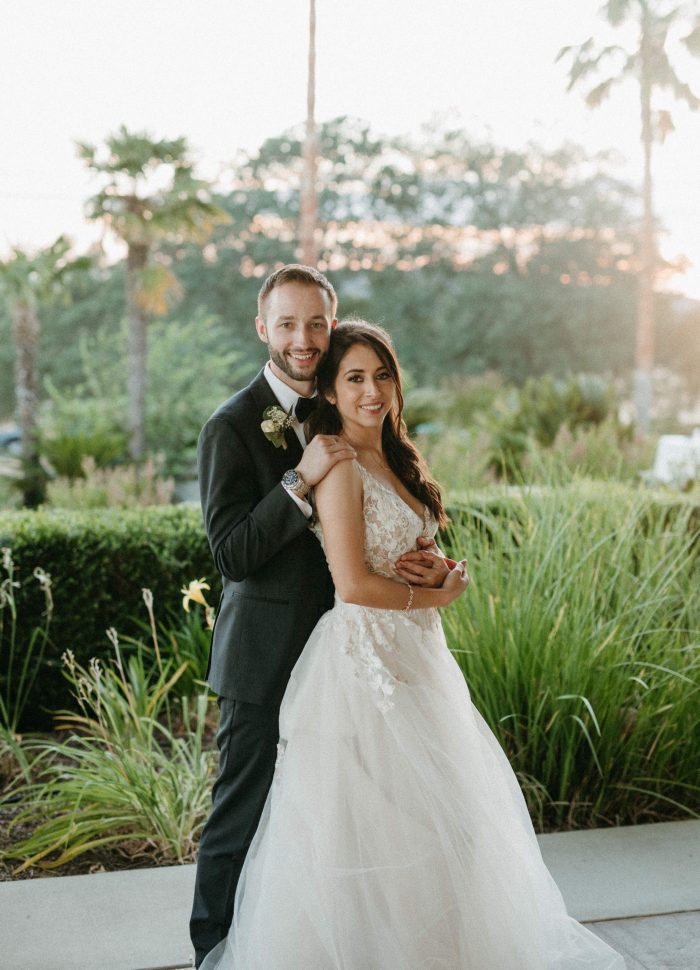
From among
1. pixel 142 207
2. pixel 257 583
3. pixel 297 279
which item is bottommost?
pixel 257 583

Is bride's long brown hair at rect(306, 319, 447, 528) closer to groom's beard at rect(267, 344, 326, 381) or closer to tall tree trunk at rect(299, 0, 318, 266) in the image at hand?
groom's beard at rect(267, 344, 326, 381)

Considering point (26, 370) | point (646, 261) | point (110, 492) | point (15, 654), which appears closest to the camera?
point (15, 654)

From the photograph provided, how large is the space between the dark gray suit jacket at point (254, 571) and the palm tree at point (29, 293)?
1368 centimetres

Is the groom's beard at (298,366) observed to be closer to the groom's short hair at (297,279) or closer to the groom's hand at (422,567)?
the groom's short hair at (297,279)

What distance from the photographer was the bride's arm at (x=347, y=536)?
8.79 feet

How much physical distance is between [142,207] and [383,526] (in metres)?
16.9

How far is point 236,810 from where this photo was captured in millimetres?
2906

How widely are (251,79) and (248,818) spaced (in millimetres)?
35096

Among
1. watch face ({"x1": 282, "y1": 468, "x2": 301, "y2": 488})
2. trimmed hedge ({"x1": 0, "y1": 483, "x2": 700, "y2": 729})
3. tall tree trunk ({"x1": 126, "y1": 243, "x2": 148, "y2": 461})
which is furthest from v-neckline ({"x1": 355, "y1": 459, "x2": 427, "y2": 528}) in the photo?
tall tree trunk ({"x1": 126, "y1": 243, "x2": 148, "y2": 461})

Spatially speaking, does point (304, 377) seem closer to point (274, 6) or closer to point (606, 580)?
point (606, 580)

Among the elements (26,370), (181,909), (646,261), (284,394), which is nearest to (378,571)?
(284,394)

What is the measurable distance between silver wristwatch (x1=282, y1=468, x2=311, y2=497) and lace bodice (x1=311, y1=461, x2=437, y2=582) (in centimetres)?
16

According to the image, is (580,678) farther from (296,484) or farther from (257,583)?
(296,484)

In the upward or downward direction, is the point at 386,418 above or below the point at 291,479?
above
